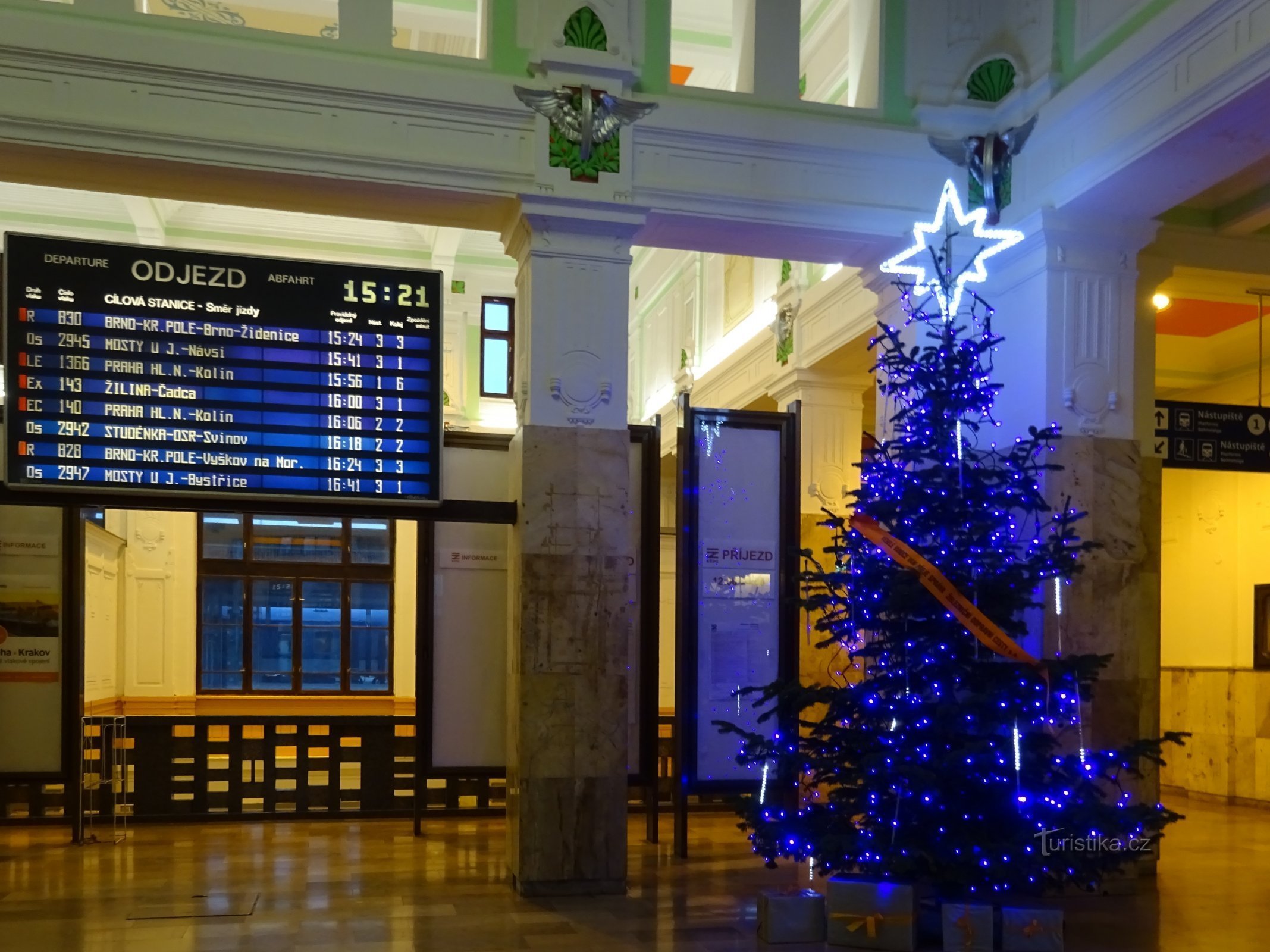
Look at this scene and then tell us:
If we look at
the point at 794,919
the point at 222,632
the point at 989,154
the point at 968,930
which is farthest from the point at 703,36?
the point at 222,632

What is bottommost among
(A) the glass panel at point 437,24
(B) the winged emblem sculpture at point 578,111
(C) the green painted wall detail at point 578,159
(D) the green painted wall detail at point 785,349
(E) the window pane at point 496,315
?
(D) the green painted wall detail at point 785,349

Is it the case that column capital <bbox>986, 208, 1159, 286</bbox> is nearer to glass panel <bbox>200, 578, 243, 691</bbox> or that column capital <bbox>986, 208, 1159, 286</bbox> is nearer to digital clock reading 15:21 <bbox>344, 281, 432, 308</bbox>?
digital clock reading 15:21 <bbox>344, 281, 432, 308</bbox>

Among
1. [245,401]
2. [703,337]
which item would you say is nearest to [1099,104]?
[245,401]

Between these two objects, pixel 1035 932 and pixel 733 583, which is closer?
pixel 1035 932

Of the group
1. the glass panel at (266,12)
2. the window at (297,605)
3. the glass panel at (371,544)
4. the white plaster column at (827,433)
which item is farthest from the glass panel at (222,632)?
the white plaster column at (827,433)

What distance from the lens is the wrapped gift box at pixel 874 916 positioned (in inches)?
251

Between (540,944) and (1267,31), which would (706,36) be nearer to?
(1267,31)

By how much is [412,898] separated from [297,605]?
1356 centimetres

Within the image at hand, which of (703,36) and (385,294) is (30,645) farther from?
(703,36)

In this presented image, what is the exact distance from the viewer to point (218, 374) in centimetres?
757

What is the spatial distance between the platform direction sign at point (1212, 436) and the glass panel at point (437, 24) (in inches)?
309

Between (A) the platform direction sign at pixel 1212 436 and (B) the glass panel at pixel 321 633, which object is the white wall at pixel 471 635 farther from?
(B) the glass panel at pixel 321 633

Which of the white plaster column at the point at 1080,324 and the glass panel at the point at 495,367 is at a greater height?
the glass panel at the point at 495,367

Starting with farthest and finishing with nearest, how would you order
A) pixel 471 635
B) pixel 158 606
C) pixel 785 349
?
pixel 158 606, pixel 785 349, pixel 471 635
